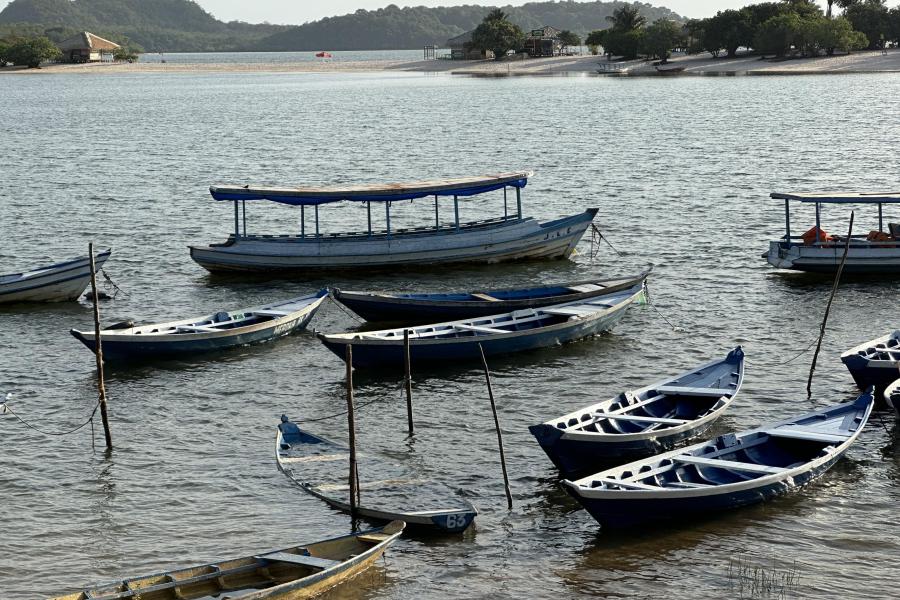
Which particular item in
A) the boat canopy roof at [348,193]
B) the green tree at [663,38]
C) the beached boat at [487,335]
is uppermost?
the green tree at [663,38]

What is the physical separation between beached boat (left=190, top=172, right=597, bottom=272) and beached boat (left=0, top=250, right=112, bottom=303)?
5.17 metres

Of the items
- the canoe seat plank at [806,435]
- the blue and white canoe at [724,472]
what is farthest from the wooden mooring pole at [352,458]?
the canoe seat plank at [806,435]

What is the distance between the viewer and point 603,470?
898 inches

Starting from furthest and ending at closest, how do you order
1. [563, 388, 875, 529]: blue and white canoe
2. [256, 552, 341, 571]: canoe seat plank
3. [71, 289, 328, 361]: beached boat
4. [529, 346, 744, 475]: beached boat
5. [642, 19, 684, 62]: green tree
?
[642, 19, 684, 62]: green tree → [71, 289, 328, 361]: beached boat → [529, 346, 744, 475]: beached boat → [563, 388, 875, 529]: blue and white canoe → [256, 552, 341, 571]: canoe seat plank

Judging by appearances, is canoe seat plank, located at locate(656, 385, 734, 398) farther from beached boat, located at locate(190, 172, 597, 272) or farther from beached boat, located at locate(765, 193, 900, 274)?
beached boat, located at locate(190, 172, 597, 272)

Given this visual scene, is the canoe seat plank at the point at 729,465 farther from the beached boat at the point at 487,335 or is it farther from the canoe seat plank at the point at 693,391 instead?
the beached boat at the point at 487,335

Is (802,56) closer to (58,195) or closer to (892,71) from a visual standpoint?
(892,71)

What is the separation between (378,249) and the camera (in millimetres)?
41969

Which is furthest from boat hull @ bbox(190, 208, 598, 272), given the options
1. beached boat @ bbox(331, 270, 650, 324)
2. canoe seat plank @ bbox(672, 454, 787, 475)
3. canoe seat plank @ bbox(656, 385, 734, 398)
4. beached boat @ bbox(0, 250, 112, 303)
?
canoe seat plank @ bbox(672, 454, 787, 475)

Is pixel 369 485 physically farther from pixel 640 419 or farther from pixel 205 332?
pixel 205 332

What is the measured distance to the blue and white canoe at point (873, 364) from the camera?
26.0m

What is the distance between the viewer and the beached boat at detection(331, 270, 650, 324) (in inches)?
1308

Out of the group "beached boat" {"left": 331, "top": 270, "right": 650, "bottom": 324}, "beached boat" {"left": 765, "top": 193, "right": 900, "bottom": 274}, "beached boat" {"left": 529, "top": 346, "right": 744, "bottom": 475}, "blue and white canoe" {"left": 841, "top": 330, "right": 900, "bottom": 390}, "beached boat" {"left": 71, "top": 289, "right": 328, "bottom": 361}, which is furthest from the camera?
"beached boat" {"left": 765, "top": 193, "right": 900, "bottom": 274}

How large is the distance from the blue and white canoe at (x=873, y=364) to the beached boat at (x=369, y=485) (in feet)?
33.2
